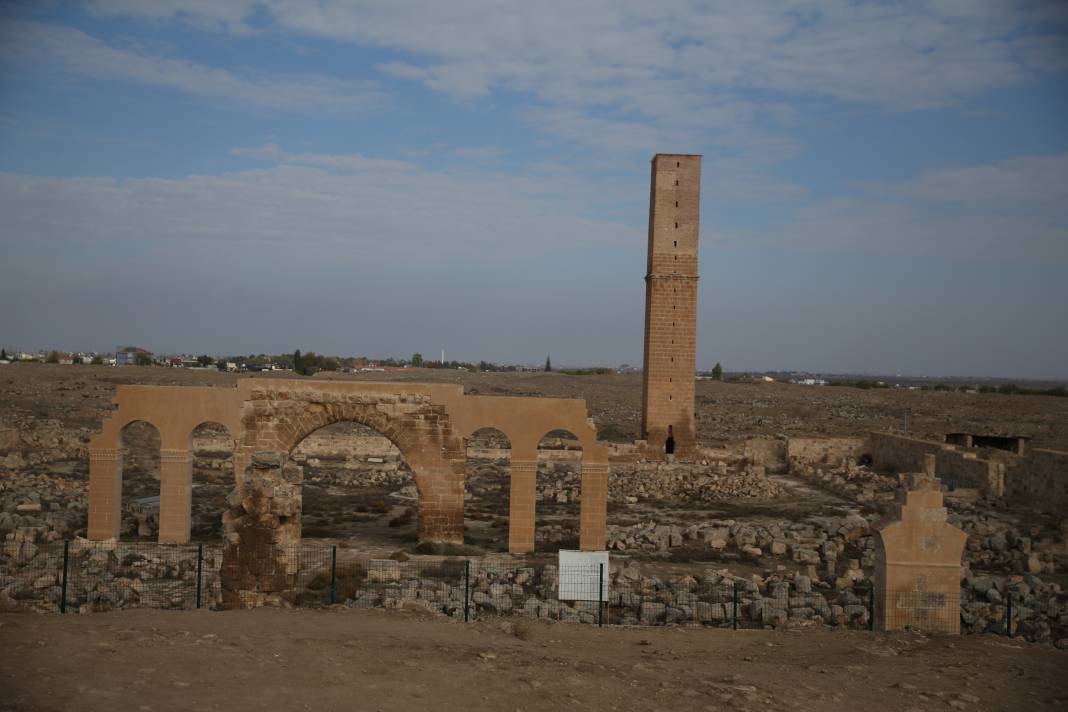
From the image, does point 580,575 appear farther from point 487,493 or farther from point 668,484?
point 668,484

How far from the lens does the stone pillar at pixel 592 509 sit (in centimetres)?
1677

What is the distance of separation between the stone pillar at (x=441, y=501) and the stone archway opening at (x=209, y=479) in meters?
4.40

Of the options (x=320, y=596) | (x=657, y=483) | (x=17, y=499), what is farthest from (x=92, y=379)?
(x=320, y=596)

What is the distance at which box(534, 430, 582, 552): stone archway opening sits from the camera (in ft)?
60.2

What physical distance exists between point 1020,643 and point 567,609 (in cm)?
591

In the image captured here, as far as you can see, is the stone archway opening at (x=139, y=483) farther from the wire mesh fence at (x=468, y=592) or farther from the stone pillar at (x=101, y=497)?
the wire mesh fence at (x=468, y=592)

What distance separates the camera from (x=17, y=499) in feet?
64.7

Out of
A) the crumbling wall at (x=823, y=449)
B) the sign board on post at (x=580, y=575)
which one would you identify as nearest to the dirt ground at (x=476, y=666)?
the sign board on post at (x=580, y=575)

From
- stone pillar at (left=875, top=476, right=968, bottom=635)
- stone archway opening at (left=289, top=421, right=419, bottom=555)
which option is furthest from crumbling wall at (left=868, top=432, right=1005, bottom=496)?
stone archway opening at (left=289, top=421, right=419, bottom=555)

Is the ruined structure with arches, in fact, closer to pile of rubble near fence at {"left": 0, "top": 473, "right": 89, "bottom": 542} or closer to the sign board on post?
pile of rubble near fence at {"left": 0, "top": 473, "right": 89, "bottom": 542}

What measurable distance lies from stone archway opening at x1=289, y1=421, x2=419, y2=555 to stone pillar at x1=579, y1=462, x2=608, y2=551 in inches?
148

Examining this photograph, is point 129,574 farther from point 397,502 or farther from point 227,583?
point 397,502

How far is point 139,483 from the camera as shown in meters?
24.3

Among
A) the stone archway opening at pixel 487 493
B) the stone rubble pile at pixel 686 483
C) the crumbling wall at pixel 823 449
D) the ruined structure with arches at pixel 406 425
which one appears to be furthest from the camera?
the crumbling wall at pixel 823 449
